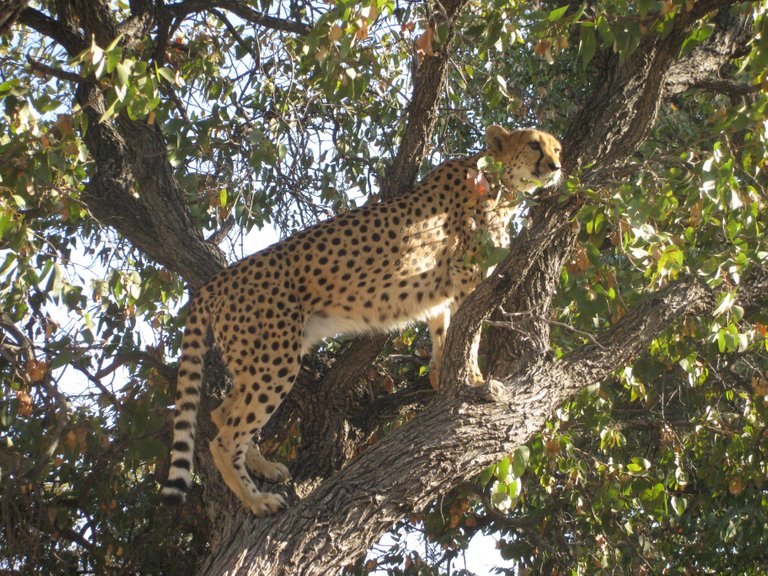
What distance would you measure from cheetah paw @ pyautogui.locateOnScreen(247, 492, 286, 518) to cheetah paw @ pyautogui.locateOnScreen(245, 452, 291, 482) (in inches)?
14.5

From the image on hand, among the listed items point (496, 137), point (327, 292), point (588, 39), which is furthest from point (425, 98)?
point (588, 39)

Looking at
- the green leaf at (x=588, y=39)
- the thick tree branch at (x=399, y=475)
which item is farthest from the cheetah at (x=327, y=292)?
the green leaf at (x=588, y=39)

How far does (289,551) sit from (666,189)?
2371 mm

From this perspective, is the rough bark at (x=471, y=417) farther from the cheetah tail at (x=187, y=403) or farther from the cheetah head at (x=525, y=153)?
the cheetah head at (x=525, y=153)

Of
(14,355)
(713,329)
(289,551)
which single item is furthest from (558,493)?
(14,355)

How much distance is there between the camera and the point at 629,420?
6934mm

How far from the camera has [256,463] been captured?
5043 mm

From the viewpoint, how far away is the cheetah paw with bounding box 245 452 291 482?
496 cm

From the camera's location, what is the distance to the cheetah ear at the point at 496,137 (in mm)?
5977

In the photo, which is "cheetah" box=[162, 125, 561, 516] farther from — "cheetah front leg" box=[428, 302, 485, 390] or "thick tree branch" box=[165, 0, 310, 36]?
"thick tree branch" box=[165, 0, 310, 36]

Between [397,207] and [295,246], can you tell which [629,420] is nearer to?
[397,207]

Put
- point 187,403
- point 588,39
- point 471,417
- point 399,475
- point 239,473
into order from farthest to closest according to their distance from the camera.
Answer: point 187,403 < point 239,473 < point 471,417 < point 399,475 < point 588,39

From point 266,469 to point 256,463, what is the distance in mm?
87

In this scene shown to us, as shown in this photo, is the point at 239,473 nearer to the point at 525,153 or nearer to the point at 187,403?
the point at 187,403
